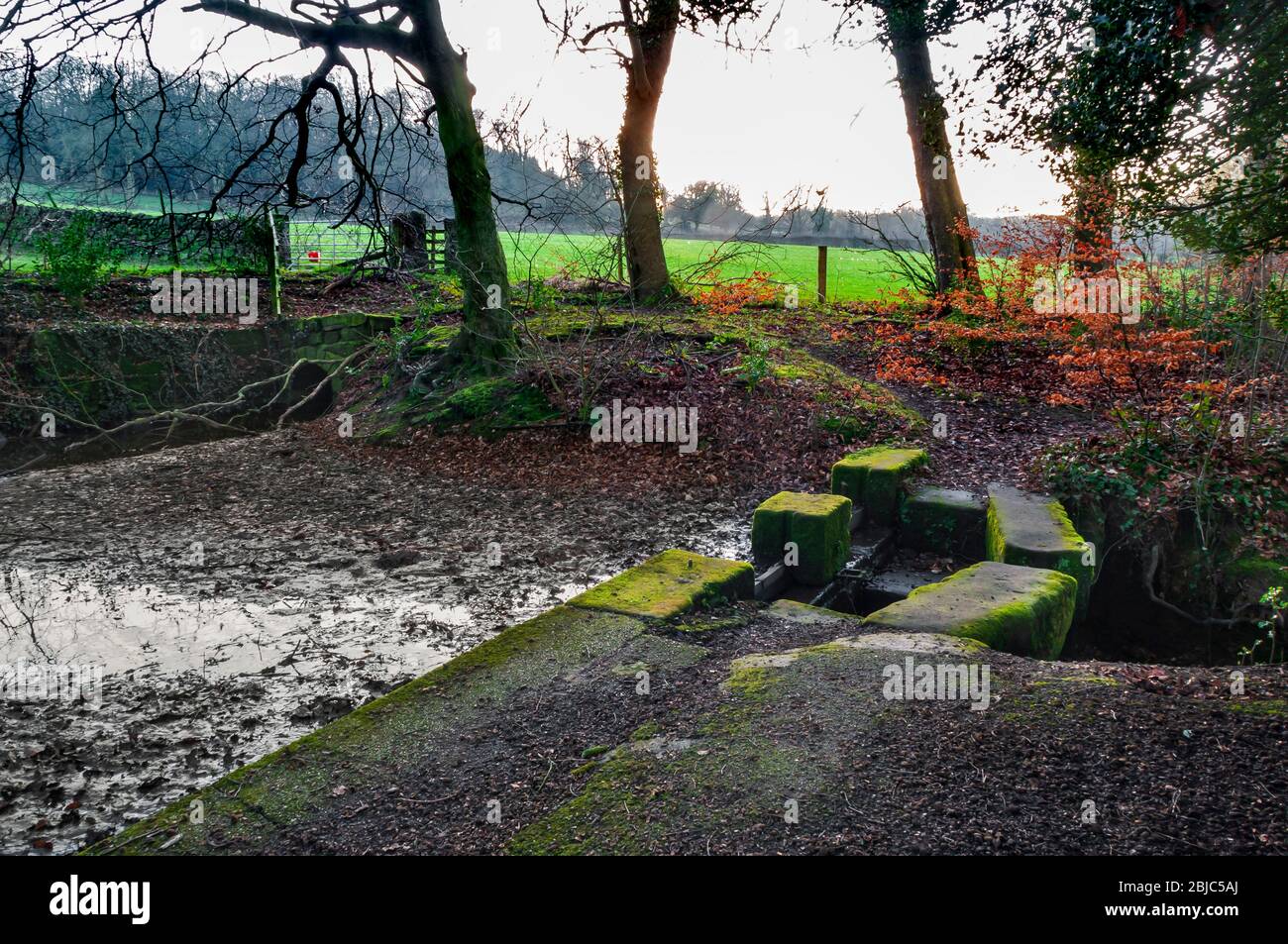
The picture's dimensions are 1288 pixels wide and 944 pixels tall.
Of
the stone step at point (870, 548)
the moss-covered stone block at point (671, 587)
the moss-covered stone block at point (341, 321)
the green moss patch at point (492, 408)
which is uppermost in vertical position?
the moss-covered stone block at point (341, 321)

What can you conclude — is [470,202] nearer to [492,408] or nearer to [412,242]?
[492,408]

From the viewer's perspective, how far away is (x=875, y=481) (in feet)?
24.5

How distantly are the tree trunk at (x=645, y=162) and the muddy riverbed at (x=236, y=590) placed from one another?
628 centimetres

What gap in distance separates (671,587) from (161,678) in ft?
8.93

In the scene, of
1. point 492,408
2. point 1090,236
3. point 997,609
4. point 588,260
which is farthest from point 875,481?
point 1090,236

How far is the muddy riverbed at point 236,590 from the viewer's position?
4.11 m

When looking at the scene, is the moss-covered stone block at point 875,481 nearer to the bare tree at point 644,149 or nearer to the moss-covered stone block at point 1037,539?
the moss-covered stone block at point 1037,539

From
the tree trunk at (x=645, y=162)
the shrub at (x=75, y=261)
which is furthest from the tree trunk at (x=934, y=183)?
the shrub at (x=75, y=261)

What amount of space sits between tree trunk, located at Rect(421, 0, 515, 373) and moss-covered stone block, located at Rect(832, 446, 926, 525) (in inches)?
181

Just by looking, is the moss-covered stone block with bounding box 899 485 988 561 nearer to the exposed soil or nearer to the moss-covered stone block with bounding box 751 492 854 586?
the moss-covered stone block with bounding box 751 492 854 586

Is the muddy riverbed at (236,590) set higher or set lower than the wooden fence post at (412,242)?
lower

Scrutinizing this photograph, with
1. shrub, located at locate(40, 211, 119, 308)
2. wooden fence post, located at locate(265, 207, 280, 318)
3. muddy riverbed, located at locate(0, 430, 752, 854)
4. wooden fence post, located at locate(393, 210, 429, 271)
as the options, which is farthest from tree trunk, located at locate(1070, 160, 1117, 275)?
shrub, located at locate(40, 211, 119, 308)
